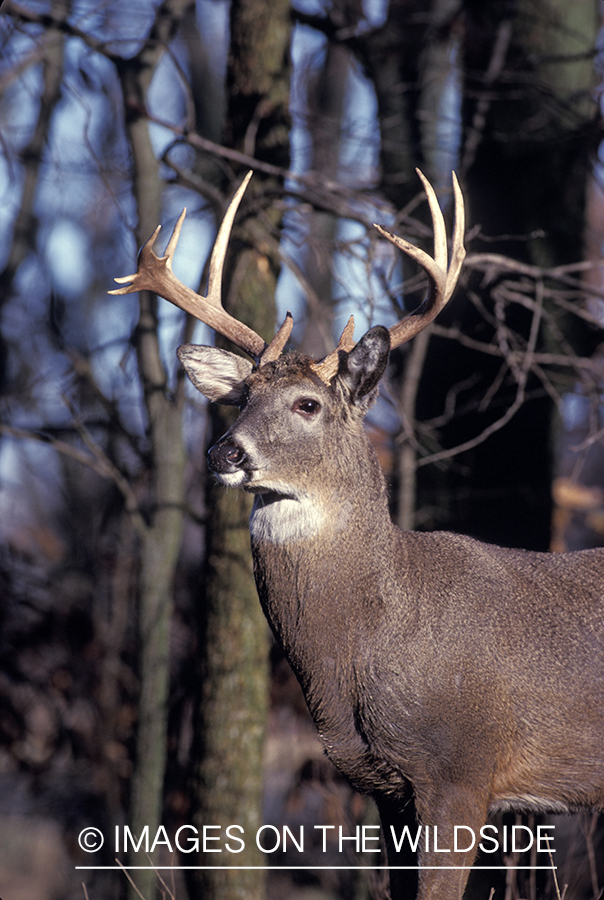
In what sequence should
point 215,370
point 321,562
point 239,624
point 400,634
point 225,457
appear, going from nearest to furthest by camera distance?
point 225,457, point 400,634, point 321,562, point 215,370, point 239,624

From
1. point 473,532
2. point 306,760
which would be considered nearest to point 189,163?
point 473,532

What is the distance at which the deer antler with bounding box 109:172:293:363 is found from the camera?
4074 mm

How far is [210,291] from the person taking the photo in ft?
13.8

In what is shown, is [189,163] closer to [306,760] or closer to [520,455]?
[520,455]

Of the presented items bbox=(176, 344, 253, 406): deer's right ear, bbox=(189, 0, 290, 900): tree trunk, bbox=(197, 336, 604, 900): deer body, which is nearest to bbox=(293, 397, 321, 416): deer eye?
bbox=(197, 336, 604, 900): deer body

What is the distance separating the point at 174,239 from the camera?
4.04 m

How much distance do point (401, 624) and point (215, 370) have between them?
61.2 inches

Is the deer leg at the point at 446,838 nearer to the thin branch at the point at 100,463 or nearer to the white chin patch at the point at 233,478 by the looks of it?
the white chin patch at the point at 233,478

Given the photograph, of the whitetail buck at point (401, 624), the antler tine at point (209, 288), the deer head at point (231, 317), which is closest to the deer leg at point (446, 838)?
the whitetail buck at point (401, 624)

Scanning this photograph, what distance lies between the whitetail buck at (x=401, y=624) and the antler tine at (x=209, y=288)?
0.06ft

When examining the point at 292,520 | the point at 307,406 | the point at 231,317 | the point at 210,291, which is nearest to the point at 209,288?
the point at 210,291

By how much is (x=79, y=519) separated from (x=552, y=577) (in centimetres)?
779

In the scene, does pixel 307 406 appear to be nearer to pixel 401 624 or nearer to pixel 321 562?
pixel 321 562

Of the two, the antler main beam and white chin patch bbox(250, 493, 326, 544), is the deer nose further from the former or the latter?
the antler main beam
